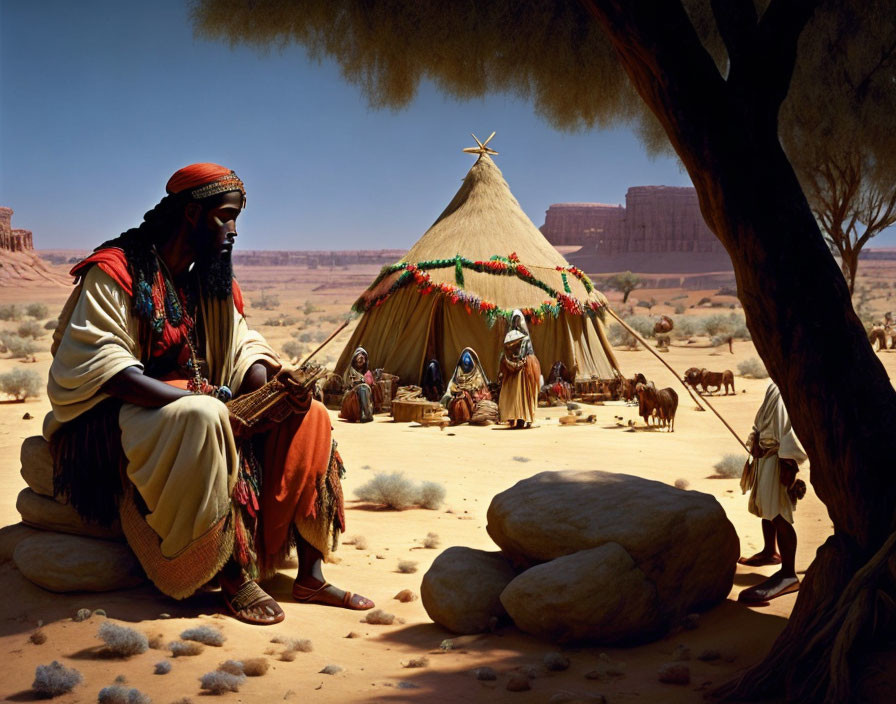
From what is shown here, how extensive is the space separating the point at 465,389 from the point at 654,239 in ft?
308

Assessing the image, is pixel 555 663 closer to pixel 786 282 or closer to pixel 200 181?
pixel 786 282

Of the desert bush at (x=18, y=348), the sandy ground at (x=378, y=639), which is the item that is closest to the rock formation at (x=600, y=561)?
the sandy ground at (x=378, y=639)

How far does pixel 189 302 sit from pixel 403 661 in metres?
2.33

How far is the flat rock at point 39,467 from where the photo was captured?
4.60 m

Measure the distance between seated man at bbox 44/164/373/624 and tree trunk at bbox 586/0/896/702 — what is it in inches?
92.2

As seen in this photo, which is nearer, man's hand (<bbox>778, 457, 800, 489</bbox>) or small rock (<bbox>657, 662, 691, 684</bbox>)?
small rock (<bbox>657, 662, 691, 684</bbox>)

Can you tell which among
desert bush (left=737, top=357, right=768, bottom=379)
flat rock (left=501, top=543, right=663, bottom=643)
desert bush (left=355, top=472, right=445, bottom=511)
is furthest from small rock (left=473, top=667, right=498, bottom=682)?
desert bush (left=737, top=357, right=768, bottom=379)

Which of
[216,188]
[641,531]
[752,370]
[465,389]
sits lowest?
[641,531]

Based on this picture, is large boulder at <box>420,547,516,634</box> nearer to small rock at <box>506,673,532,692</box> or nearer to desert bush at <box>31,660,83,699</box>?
small rock at <box>506,673,532,692</box>

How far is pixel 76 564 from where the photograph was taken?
4.36 meters

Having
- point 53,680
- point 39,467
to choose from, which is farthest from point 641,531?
point 39,467

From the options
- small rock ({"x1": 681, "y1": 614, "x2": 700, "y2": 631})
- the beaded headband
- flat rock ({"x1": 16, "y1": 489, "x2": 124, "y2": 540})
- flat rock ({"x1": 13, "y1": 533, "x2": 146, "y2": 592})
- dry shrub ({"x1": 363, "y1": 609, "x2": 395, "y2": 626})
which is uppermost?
the beaded headband

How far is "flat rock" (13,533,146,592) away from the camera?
4.34 m

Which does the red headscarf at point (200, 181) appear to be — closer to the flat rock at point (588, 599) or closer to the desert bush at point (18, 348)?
the flat rock at point (588, 599)
